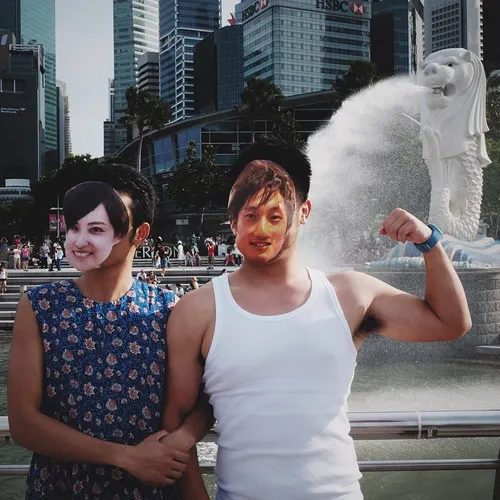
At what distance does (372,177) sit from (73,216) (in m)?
14.8

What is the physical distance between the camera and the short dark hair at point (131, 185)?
2014mm

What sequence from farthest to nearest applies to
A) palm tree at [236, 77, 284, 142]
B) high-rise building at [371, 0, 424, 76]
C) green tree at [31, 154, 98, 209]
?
1. high-rise building at [371, 0, 424, 76]
2. green tree at [31, 154, 98, 209]
3. palm tree at [236, 77, 284, 142]

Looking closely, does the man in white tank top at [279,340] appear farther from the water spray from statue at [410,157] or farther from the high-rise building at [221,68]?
the high-rise building at [221,68]

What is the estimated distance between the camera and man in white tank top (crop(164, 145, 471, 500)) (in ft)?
5.84

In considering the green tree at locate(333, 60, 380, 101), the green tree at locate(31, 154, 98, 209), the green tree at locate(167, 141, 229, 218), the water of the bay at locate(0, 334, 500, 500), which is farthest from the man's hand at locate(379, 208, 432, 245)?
the green tree at locate(31, 154, 98, 209)

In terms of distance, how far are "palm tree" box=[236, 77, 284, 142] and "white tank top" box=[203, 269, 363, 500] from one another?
46.4 meters

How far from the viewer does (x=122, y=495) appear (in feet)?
6.04

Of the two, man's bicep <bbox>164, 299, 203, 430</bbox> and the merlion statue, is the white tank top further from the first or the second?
the merlion statue

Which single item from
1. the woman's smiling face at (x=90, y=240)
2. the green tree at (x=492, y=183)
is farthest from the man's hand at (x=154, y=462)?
the green tree at (x=492, y=183)

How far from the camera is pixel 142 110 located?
152 feet

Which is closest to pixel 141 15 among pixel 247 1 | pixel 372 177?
pixel 247 1

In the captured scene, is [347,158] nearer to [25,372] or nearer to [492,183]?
[25,372]

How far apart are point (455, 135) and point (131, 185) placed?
10485mm

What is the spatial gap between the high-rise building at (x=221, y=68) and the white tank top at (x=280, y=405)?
114m
